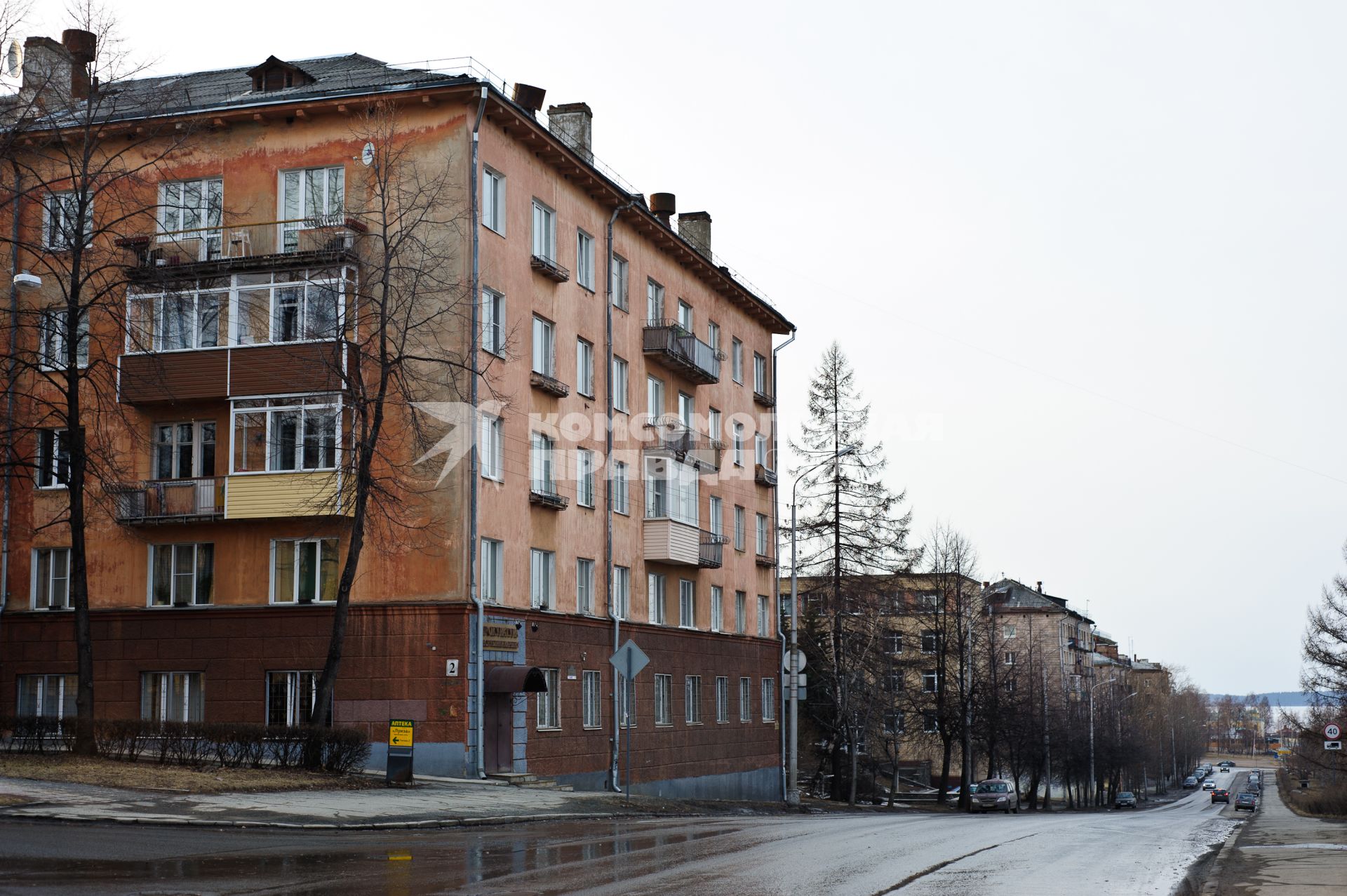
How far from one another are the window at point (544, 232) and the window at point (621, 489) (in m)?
6.34

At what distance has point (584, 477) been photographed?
120 feet

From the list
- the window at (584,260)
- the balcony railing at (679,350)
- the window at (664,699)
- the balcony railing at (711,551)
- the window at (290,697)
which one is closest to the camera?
the window at (290,697)

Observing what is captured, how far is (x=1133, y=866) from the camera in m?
16.1

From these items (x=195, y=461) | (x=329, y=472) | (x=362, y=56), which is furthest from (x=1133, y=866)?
(x=362, y=56)

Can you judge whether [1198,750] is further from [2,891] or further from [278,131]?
[2,891]

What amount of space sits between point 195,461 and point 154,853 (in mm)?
19140

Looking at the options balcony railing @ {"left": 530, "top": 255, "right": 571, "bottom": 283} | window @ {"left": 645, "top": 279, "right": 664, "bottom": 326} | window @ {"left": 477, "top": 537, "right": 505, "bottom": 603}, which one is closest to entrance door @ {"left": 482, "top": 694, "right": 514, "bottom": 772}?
window @ {"left": 477, "top": 537, "right": 505, "bottom": 603}

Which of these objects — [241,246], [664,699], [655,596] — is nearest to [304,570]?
[241,246]

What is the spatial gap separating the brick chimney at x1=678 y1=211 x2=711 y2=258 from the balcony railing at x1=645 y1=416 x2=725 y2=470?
24.0ft

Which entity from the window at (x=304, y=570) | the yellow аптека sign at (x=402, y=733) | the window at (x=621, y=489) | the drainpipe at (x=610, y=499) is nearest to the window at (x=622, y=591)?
the drainpipe at (x=610, y=499)

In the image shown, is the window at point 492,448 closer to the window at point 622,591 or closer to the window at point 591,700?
the window at point 591,700

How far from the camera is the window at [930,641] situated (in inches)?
2496

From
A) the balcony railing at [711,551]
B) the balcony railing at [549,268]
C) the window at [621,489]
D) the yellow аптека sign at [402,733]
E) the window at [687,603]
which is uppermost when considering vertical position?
the balcony railing at [549,268]

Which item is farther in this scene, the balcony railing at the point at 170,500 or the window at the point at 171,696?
the window at the point at 171,696
